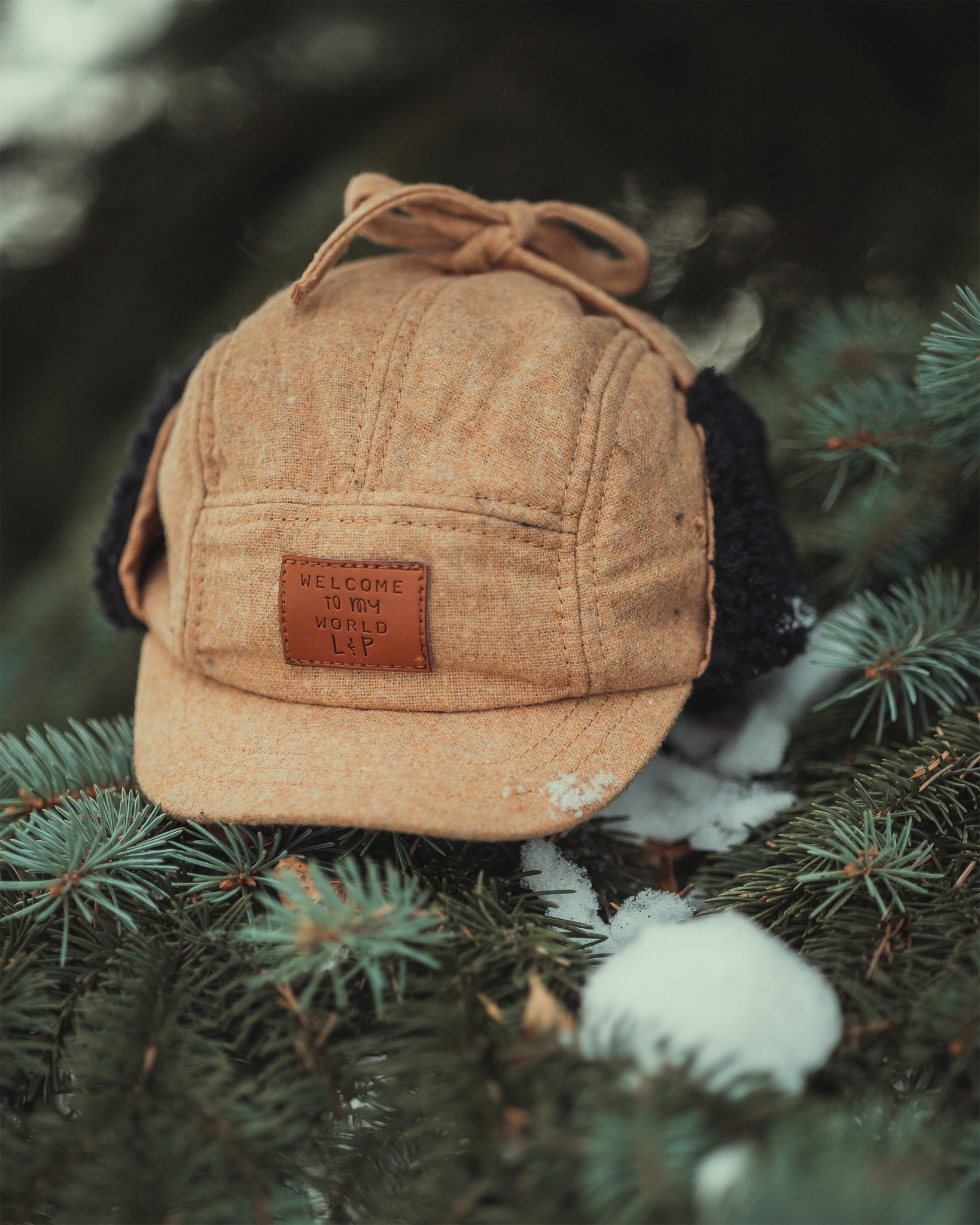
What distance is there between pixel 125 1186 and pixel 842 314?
3.66ft

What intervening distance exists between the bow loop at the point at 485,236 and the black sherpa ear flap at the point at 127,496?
162 millimetres

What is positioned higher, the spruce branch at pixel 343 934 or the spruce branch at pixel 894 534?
the spruce branch at pixel 343 934

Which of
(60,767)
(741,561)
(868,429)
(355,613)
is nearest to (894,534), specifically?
(868,429)

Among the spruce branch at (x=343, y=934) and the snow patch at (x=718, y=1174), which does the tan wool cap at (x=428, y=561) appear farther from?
the snow patch at (x=718, y=1174)

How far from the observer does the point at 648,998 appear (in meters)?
0.44

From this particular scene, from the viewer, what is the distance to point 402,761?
1.92 feet

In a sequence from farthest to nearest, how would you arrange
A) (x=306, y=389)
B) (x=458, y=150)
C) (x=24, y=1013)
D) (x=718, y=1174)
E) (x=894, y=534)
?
(x=458, y=150)
(x=894, y=534)
(x=306, y=389)
(x=24, y=1013)
(x=718, y=1174)

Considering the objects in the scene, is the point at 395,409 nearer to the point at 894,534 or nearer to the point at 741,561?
the point at 741,561

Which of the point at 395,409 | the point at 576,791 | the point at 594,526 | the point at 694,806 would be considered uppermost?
the point at 395,409

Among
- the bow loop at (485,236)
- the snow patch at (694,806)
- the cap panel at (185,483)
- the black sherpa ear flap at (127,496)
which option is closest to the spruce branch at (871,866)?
the snow patch at (694,806)

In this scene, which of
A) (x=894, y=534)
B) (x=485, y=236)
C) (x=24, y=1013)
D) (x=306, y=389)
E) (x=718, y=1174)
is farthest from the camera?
(x=894, y=534)

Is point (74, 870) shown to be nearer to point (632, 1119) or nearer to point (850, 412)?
point (632, 1119)

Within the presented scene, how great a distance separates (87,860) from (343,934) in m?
0.21

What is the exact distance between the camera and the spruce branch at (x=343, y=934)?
45 cm
